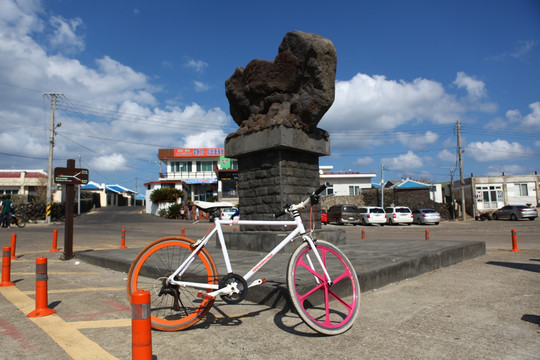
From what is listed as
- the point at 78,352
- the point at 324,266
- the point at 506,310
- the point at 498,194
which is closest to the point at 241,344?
the point at 324,266

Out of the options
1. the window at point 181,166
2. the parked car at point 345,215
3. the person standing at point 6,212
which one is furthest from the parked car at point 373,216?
the window at point 181,166

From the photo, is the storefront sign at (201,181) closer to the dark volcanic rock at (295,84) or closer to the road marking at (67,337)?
the dark volcanic rock at (295,84)

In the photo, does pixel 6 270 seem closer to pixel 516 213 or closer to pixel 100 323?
pixel 100 323

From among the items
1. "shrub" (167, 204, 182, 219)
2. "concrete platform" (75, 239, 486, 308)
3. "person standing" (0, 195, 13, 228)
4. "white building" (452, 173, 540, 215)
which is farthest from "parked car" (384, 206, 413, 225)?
"person standing" (0, 195, 13, 228)

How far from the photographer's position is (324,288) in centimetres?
366

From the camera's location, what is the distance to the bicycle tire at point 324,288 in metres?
3.33

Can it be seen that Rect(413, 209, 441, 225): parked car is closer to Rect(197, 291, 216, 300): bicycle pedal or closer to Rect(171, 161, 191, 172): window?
Rect(197, 291, 216, 300): bicycle pedal

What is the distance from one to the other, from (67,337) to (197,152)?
55.9 metres

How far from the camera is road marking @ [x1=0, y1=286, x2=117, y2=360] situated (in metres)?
3.02

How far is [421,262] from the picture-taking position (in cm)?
651

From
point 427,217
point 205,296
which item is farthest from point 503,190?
point 205,296

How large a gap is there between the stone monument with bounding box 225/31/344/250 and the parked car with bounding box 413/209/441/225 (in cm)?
2402

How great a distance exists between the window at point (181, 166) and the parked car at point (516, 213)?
138 feet

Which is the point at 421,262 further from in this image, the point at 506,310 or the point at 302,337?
the point at 302,337
